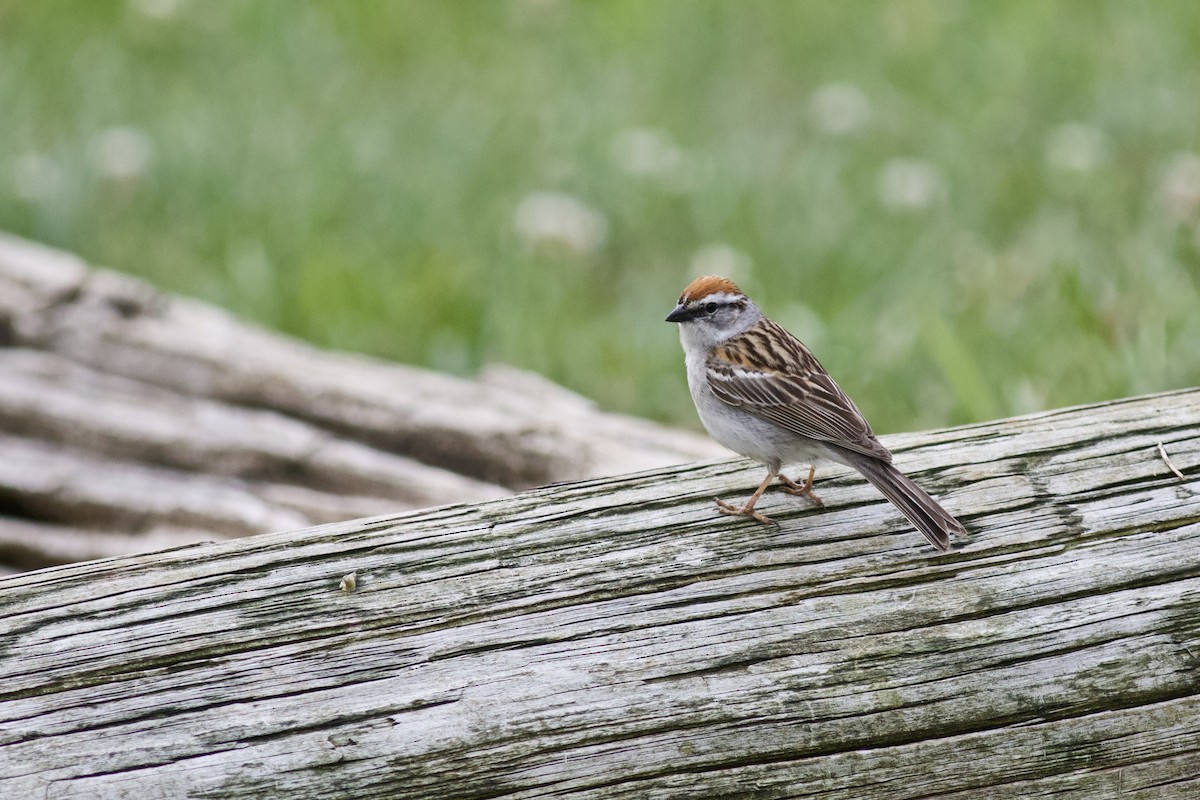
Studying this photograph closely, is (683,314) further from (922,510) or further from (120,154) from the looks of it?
(120,154)

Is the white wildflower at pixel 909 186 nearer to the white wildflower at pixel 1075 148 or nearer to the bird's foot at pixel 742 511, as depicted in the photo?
the white wildflower at pixel 1075 148

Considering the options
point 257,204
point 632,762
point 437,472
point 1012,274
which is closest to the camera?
point 632,762

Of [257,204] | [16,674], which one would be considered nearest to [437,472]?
[16,674]

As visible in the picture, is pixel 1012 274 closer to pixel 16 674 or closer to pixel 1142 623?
pixel 1142 623

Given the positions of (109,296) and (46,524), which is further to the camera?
(109,296)

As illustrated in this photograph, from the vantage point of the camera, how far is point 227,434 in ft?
16.5

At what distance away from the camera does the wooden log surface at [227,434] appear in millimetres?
4762

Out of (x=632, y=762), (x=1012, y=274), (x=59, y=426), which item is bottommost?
(x=632, y=762)

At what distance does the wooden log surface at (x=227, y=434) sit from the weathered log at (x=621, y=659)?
163 cm

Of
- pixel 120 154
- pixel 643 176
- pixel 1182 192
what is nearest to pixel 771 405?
pixel 1182 192

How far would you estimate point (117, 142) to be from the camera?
7773mm

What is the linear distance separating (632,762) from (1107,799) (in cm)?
98

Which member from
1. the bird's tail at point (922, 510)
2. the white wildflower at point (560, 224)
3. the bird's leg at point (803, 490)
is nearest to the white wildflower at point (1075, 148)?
the white wildflower at point (560, 224)

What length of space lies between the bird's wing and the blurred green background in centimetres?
130
